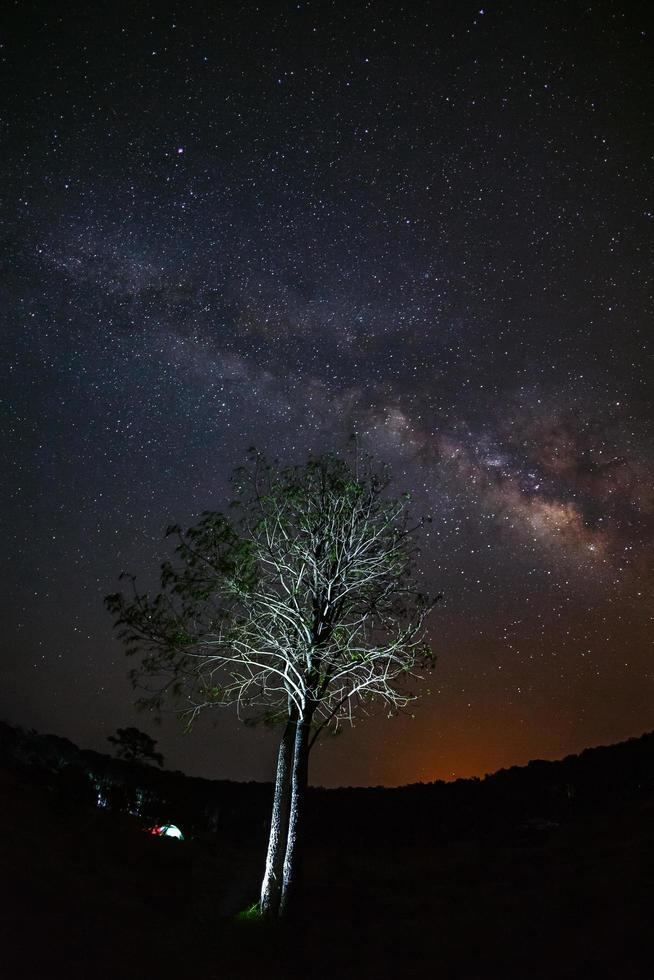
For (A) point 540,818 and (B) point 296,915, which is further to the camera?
(A) point 540,818

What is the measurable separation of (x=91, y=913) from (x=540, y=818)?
21017 mm

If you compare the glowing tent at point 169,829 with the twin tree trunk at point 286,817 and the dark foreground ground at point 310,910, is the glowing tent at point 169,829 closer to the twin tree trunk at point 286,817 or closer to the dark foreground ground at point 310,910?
the dark foreground ground at point 310,910

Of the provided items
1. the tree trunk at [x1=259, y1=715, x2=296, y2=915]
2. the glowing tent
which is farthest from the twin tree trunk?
the glowing tent

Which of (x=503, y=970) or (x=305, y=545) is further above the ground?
(x=305, y=545)

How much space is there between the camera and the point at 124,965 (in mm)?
10461

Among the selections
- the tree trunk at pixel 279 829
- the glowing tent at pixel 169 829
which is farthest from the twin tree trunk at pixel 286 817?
the glowing tent at pixel 169 829

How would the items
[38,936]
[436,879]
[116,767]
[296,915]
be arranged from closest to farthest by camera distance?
[38,936] → [296,915] → [436,879] → [116,767]

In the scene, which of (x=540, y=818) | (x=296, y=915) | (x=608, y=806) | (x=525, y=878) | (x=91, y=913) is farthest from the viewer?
(x=540, y=818)

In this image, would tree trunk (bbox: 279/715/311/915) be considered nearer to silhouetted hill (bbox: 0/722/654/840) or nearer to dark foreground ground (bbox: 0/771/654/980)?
dark foreground ground (bbox: 0/771/654/980)

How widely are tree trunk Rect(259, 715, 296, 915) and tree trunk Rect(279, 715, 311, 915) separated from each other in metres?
0.20

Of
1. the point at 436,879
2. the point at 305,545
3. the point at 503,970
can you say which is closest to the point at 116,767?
the point at 436,879

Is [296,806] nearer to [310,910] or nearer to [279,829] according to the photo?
[279,829]

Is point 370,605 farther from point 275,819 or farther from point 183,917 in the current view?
point 183,917

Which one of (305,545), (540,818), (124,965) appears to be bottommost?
(124,965)
